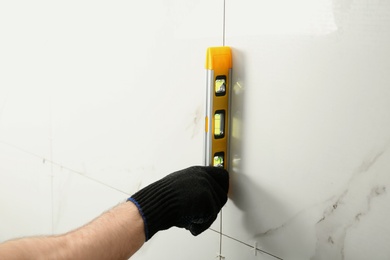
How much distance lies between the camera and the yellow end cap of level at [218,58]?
884mm

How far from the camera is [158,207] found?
850 mm

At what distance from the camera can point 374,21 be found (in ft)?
2.31

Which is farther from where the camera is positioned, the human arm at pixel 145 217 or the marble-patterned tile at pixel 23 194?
the marble-patterned tile at pixel 23 194

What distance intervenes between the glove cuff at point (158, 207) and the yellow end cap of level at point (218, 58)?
0.76 feet

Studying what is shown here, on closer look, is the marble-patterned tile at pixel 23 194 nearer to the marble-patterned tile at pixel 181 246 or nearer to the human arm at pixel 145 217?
the marble-patterned tile at pixel 181 246

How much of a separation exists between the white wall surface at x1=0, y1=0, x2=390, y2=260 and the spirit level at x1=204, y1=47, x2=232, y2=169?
0.07ft

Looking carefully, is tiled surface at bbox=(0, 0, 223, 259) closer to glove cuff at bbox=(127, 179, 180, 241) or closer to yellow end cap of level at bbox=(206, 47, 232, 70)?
yellow end cap of level at bbox=(206, 47, 232, 70)

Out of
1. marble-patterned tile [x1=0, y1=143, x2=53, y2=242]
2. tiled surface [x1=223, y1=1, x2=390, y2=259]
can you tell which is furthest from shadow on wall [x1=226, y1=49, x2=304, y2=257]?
marble-patterned tile [x1=0, y1=143, x2=53, y2=242]

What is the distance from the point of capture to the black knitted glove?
852mm

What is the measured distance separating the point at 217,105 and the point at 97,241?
0.33 metres

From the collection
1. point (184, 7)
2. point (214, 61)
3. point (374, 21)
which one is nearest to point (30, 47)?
point (184, 7)

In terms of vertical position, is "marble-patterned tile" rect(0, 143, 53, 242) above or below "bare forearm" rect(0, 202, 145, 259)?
below

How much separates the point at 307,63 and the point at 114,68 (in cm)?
55

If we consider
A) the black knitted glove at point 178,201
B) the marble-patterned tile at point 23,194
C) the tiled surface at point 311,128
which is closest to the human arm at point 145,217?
the black knitted glove at point 178,201
